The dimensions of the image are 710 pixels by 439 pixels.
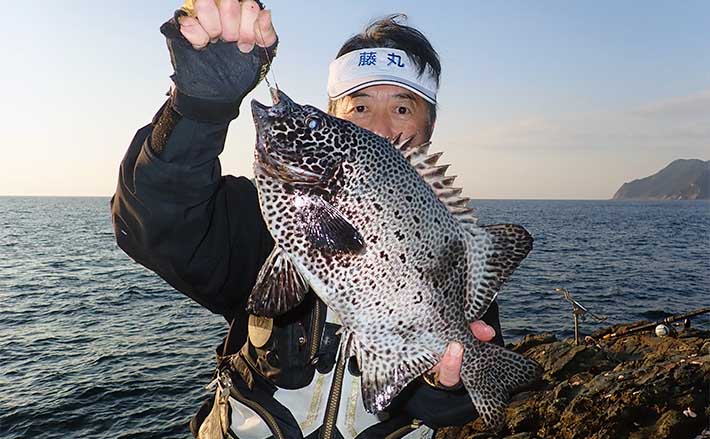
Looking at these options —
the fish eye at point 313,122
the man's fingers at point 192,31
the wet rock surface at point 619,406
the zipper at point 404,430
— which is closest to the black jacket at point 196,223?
the zipper at point 404,430

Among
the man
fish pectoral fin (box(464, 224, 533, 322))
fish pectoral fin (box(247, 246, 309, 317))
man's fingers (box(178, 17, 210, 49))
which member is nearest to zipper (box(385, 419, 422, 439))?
the man

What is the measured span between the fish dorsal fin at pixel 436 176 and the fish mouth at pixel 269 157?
64 centimetres

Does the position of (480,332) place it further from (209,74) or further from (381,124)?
(209,74)

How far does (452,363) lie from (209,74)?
225cm

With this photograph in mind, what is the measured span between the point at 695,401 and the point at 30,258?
51.3 metres

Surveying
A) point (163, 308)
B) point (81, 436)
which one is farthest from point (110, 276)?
point (81, 436)

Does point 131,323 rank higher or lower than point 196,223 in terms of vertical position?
lower

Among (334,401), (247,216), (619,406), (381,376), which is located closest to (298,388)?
(334,401)

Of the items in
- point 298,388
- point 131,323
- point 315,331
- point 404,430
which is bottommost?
point 131,323

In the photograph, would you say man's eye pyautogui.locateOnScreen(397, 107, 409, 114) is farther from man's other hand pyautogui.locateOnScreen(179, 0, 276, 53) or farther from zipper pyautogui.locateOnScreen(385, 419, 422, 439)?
zipper pyautogui.locateOnScreen(385, 419, 422, 439)

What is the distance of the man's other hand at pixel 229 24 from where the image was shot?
277cm

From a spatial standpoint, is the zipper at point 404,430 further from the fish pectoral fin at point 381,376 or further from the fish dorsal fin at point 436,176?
the fish dorsal fin at point 436,176

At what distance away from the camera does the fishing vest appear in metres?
3.81

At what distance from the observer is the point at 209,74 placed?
2895mm
